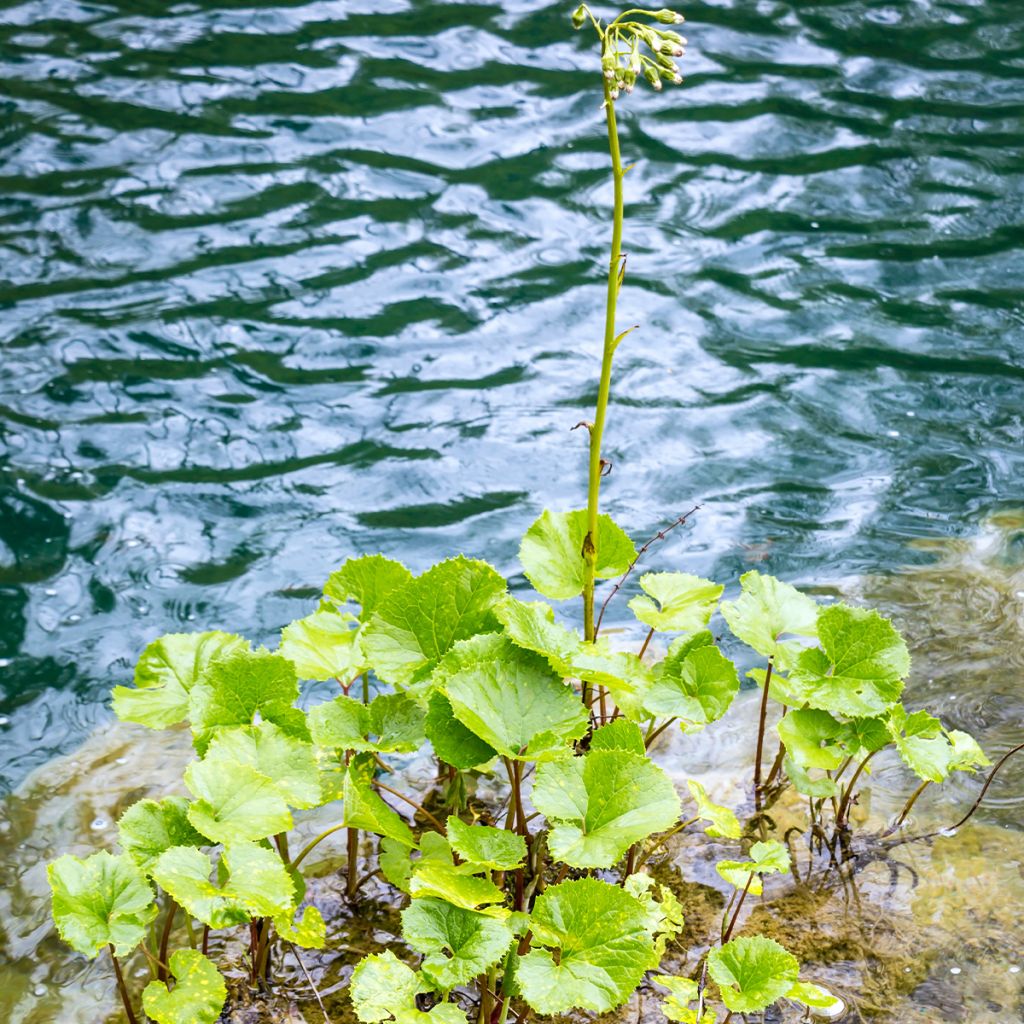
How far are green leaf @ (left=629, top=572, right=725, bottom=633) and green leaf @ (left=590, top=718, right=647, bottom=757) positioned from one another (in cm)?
29

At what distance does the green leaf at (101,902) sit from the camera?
1650mm

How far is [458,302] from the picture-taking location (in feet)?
15.0

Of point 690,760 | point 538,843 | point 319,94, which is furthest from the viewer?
point 319,94

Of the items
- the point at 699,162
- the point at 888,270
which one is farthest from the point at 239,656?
the point at 699,162

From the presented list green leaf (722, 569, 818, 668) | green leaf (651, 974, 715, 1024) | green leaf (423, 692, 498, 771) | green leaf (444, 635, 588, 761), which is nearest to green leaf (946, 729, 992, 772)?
green leaf (722, 569, 818, 668)

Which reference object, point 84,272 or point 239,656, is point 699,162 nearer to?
point 84,272

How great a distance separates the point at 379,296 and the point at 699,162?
5.51 ft

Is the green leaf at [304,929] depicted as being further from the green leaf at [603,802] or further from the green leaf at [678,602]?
the green leaf at [678,602]

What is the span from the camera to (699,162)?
17.4ft

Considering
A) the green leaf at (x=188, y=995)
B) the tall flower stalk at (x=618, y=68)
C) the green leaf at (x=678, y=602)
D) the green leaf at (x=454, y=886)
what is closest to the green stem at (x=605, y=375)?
the tall flower stalk at (x=618, y=68)

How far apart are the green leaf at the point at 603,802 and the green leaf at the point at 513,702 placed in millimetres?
42

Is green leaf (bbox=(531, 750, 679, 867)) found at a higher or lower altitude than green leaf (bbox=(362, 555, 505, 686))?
lower

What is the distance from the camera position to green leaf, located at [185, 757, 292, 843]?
1.67 m

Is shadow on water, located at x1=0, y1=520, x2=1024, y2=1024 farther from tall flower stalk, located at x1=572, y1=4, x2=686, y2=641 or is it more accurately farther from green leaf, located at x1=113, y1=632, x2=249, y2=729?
tall flower stalk, located at x1=572, y1=4, x2=686, y2=641
